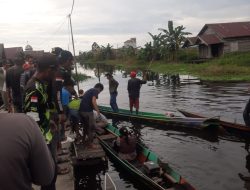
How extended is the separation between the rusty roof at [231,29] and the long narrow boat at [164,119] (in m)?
27.4

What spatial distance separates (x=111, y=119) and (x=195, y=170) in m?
8.01

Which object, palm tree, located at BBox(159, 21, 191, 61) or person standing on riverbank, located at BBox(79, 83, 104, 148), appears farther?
palm tree, located at BBox(159, 21, 191, 61)

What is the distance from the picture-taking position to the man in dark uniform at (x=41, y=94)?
476cm

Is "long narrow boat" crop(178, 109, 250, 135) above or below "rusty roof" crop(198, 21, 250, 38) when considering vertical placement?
below

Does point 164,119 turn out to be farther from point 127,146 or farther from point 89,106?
point 89,106

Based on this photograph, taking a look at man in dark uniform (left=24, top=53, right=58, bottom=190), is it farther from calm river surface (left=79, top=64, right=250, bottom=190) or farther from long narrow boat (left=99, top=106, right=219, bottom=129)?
long narrow boat (left=99, top=106, right=219, bottom=129)

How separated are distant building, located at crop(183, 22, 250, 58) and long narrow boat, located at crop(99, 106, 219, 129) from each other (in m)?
26.9

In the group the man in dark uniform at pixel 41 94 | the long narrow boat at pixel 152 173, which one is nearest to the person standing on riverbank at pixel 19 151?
the man in dark uniform at pixel 41 94

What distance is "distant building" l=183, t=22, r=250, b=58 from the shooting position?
39.9 m

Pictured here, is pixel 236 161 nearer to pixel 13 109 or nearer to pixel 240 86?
pixel 13 109

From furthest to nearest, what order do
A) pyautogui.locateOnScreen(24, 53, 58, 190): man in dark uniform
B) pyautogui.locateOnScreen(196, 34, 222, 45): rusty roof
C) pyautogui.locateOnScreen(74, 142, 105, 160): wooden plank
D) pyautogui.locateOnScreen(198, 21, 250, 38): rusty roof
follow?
pyautogui.locateOnScreen(196, 34, 222, 45): rusty roof
pyautogui.locateOnScreen(198, 21, 250, 38): rusty roof
pyautogui.locateOnScreen(74, 142, 105, 160): wooden plank
pyautogui.locateOnScreen(24, 53, 58, 190): man in dark uniform

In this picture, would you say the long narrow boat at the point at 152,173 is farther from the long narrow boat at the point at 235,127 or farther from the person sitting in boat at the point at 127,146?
the long narrow boat at the point at 235,127

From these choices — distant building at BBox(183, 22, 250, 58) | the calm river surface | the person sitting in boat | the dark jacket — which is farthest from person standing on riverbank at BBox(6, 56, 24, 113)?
distant building at BBox(183, 22, 250, 58)

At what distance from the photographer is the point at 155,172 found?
7.71 meters
